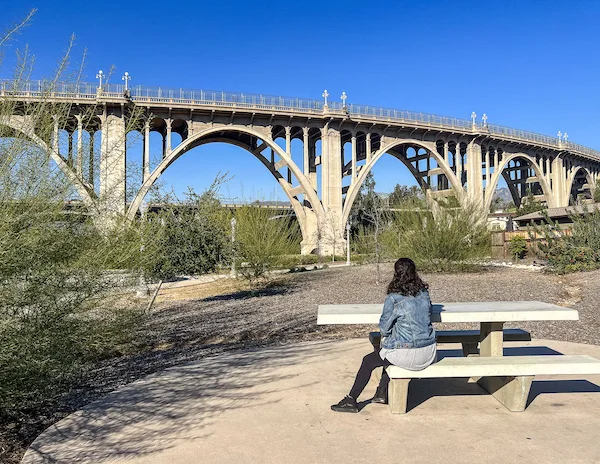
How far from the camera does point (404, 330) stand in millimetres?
3908

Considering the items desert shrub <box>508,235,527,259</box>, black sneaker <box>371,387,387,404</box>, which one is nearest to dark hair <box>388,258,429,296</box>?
black sneaker <box>371,387,387,404</box>

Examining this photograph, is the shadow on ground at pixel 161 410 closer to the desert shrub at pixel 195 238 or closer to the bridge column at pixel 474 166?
the desert shrub at pixel 195 238

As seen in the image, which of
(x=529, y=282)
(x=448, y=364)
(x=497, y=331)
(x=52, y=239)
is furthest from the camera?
(x=529, y=282)

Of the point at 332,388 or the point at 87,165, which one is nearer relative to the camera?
the point at 87,165

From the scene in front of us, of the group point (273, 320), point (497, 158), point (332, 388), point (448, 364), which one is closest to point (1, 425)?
point (332, 388)

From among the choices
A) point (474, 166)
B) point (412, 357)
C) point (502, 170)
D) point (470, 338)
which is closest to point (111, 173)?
point (412, 357)

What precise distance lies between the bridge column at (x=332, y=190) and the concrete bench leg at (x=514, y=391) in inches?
1407

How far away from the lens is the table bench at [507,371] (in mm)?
3787

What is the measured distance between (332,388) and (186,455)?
173 cm

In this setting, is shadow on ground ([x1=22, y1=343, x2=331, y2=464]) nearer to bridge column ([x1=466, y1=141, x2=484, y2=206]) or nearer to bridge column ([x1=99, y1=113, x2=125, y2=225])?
bridge column ([x1=99, y1=113, x2=125, y2=225])

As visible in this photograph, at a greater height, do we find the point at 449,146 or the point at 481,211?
the point at 449,146

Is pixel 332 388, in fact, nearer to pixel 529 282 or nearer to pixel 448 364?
pixel 448 364

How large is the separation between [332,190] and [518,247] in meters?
19.6

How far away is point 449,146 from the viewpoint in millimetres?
49312
